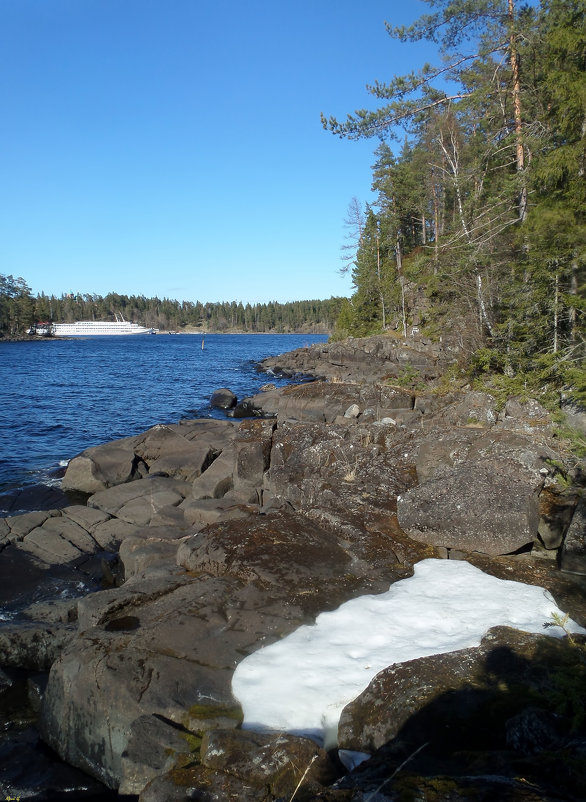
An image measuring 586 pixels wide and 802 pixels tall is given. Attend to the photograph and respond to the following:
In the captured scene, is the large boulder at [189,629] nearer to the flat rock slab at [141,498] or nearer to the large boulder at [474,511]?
the large boulder at [474,511]

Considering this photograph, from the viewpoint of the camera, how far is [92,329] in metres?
169

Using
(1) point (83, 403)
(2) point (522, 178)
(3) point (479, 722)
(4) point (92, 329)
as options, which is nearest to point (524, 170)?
(2) point (522, 178)

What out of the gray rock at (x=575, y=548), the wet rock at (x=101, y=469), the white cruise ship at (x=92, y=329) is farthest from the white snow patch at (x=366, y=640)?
the white cruise ship at (x=92, y=329)

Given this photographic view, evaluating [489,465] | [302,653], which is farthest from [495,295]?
[302,653]

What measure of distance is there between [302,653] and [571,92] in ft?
48.6

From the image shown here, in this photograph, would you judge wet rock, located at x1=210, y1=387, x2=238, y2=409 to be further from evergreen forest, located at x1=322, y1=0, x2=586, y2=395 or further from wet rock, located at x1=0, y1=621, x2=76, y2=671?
wet rock, located at x1=0, y1=621, x2=76, y2=671

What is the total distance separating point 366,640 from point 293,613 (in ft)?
3.48

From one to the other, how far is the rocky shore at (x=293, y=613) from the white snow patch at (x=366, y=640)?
166mm

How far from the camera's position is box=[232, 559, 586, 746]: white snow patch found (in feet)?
17.4

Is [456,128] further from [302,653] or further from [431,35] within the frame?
[302,653]

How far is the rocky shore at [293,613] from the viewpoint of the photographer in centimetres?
426

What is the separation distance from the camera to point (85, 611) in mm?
7215

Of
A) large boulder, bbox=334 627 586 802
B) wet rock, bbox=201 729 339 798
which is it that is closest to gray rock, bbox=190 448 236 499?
large boulder, bbox=334 627 586 802

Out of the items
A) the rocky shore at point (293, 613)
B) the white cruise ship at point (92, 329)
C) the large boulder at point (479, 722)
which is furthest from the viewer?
the white cruise ship at point (92, 329)
